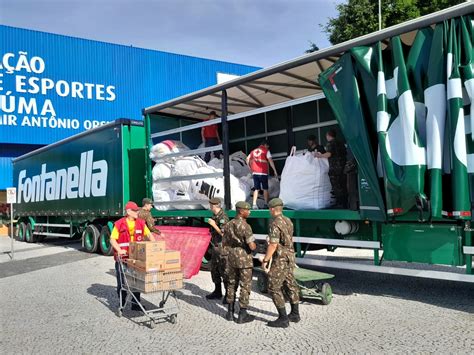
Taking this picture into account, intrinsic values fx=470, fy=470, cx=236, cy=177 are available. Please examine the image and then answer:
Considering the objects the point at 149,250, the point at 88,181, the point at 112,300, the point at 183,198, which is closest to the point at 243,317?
the point at 149,250

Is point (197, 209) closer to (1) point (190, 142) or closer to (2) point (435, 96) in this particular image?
(1) point (190, 142)

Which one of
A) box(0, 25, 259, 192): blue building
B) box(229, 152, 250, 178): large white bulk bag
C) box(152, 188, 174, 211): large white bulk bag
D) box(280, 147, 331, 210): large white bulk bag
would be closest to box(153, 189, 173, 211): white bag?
box(152, 188, 174, 211): large white bulk bag

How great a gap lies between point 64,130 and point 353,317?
76.0 feet

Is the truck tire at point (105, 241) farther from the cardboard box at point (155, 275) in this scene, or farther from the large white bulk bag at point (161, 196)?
the cardboard box at point (155, 275)

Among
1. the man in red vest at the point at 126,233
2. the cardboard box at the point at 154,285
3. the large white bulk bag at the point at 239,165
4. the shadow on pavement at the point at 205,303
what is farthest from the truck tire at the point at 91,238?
the cardboard box at the point at 154,285

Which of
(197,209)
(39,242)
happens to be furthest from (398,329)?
(39,242)

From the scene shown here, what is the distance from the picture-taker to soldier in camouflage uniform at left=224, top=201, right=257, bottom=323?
18.1 ft

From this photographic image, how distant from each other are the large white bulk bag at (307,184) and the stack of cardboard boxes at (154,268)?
2.59 metres

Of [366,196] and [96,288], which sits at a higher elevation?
[366,196]

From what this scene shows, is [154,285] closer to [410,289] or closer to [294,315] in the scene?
[294,315]

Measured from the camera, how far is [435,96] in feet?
17.5

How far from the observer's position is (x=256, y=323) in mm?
5562

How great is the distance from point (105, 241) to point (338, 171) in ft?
25.2

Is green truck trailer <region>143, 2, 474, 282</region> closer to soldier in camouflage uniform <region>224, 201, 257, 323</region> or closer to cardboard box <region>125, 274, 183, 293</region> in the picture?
soldier in camouflage uniform <region>224, 201, 257, 323</region>
